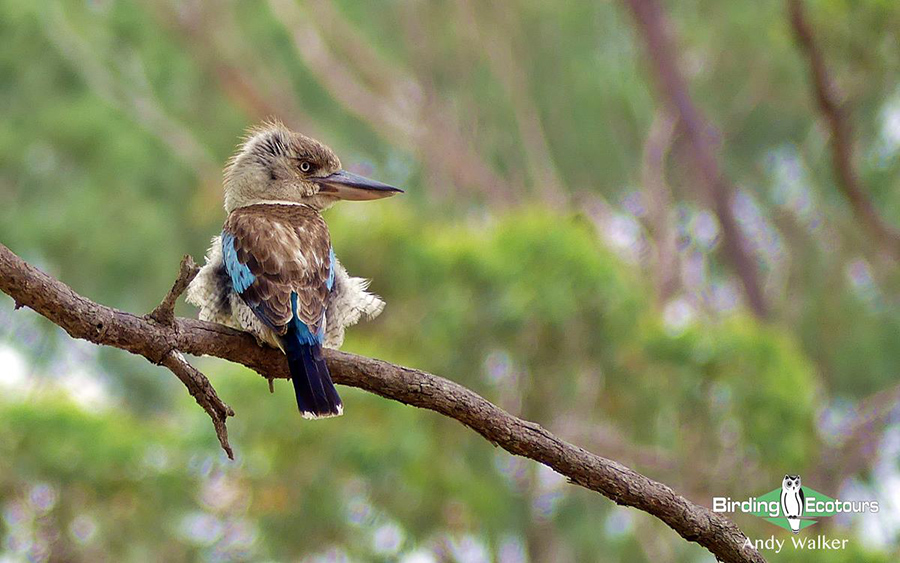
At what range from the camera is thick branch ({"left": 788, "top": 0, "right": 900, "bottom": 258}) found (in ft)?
25.8

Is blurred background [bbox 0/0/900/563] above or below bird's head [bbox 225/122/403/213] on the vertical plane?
above

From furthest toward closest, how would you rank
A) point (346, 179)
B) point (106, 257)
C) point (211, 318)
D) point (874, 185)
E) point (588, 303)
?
1. point (106, 257)
2. point (874, 185)
3. point (588, 303)
4. point (346, 179)
5. point (211, 318)

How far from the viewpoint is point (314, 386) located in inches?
128

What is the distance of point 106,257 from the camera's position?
1367cm

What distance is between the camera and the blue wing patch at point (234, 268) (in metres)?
3.62

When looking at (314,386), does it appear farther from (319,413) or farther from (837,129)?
(837,129)

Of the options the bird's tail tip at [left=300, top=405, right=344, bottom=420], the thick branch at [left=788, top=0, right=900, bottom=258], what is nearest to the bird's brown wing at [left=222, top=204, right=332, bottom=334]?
the bird's tail tip at [left=300, top=405, right=344, bottom=420]

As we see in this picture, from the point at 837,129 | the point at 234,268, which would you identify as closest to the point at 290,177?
the point at 234,268

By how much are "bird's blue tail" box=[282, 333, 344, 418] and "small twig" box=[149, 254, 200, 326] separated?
1.26 feet

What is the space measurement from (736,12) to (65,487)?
31.7 feet

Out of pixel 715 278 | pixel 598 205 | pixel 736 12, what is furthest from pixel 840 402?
pixel 736 12

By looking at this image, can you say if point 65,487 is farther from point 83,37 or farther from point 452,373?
point 83,37

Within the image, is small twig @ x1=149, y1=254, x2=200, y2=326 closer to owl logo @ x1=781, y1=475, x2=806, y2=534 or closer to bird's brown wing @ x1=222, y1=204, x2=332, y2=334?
bird's brown wing @ x1=222, y1=204, x2=332, y2=334

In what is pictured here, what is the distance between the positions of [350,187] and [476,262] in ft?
10.0
